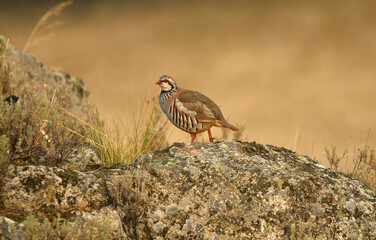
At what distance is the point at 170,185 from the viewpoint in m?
4.49

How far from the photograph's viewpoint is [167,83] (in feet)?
22.7

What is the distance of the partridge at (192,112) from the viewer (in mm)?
6523

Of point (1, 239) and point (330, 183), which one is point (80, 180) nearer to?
point (1, 239)

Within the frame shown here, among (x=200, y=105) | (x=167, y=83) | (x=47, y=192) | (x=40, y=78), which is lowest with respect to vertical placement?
(x=47, y=192)

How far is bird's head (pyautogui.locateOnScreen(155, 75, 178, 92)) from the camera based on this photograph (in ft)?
22.7

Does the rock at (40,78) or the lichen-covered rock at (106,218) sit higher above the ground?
the rock at (40,78)

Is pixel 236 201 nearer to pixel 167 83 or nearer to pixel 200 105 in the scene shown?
pixel 200 105

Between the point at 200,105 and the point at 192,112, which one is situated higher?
the point at 200,105

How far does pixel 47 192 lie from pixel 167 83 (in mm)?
Result: 3175

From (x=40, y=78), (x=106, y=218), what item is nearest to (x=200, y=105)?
(x=106, y=218)

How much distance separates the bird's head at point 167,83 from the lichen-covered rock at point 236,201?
2.09 meters

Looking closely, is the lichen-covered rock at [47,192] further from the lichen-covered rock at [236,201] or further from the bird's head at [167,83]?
the bird's head at [167,83]

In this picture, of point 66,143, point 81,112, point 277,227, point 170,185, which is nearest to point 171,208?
point 170,185

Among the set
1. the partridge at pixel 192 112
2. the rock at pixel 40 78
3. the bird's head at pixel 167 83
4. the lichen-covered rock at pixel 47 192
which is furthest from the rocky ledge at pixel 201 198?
the rock at pixel 40 78
